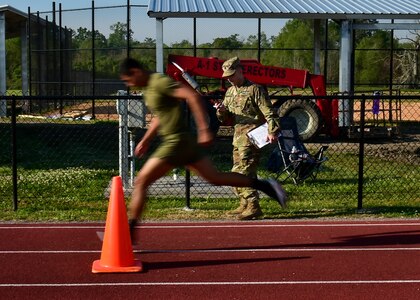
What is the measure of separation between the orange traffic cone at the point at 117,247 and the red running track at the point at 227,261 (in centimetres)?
12

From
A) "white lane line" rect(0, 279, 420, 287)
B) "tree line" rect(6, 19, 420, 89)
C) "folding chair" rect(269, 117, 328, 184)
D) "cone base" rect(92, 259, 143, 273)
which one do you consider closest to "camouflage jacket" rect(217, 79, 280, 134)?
"white lane line" rect(0, 279, 420, 287)

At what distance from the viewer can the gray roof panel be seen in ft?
73.3

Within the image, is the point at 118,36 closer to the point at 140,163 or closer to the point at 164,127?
the point at 140,163

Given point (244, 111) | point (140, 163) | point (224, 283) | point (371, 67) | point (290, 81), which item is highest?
point (371, 67)

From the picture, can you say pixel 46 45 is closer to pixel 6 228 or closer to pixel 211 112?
pixel 211 112

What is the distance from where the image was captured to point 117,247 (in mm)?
7676

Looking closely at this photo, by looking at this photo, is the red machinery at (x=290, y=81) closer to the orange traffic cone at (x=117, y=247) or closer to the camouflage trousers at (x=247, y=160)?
the camouflage trousers at (x=247, y=160)

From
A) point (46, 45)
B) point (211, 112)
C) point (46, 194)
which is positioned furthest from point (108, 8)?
point (46, 194)

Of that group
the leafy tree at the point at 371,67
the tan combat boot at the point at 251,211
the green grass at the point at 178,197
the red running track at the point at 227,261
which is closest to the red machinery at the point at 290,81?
the green grass at the point at 178,197

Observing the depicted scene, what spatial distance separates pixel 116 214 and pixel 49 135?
44.2ft

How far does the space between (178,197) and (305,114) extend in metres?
9.32

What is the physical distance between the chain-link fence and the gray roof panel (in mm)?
3058

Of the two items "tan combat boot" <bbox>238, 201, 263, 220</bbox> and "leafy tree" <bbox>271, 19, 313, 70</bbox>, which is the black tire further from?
"leafy tree" <bbox>271, 19, 313, 70</bbox>

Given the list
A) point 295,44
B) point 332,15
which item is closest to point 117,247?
point 332,15
